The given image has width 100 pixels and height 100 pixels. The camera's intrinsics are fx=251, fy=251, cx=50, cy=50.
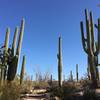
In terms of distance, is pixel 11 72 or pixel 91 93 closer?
pixel 91 93

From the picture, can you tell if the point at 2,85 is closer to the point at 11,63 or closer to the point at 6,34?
the point at 11,63

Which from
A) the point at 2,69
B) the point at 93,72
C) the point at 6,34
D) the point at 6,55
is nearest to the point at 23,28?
the point at 6,34

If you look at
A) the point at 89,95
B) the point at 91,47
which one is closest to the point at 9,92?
the point at 89,95

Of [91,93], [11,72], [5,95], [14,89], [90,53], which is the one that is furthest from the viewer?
[90,53]

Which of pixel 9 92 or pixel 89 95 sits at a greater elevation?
pixel 9 92

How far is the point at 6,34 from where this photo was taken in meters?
16.2

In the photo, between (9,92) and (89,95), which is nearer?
(9,92)

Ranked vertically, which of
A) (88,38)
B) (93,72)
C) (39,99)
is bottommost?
(39,99)

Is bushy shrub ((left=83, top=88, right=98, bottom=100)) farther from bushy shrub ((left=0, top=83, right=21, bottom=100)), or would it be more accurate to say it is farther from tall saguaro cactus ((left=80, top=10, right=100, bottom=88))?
bushy shrub ((left=0, top=83, right=21, bottom=100))

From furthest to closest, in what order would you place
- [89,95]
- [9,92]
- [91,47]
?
[91,47]
[89,95]
[9,92]

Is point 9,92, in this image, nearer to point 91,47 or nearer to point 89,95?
point 89,95

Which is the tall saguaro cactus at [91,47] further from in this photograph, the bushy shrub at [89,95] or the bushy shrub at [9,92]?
the bushy shrub at [9,92]

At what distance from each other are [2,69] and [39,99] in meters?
3.22

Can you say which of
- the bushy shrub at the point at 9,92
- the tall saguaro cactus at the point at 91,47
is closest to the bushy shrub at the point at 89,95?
the tall saguaro cactus at the point at 91,47
